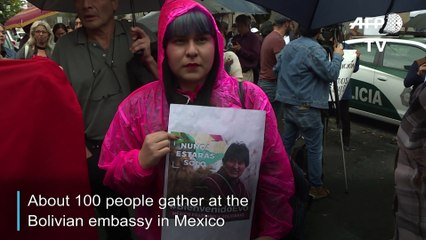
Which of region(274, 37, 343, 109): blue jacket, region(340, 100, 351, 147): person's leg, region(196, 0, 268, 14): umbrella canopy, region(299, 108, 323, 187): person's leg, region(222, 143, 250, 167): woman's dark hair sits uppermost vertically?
region(196, 0, 268, 14): umbrella canopy

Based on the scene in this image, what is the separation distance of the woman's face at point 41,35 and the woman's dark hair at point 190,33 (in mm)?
4953

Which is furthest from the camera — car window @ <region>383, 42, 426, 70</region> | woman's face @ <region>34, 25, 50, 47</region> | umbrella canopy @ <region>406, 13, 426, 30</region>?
umbrella canopy @ <region>406, 13, 426, 30</region>

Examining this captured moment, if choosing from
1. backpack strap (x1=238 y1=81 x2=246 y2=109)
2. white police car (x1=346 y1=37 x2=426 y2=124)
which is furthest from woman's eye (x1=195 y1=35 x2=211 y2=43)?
white police car (x1=346 y1=37 x2=426 y2=124)

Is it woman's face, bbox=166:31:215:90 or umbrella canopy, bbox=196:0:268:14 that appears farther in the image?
umbrella canopy, bbox=196:0:268:14

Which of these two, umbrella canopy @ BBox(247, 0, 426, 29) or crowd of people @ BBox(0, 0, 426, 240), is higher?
umbrella canopy @ BBox(247, 0, 426, 29)

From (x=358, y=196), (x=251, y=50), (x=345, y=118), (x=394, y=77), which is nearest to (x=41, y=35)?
(x=251, y=50)

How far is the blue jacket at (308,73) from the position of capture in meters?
4.05

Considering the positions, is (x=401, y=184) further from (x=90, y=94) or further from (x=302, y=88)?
(x=302, y=88)

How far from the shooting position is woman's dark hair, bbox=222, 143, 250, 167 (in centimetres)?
149

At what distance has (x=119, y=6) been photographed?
9.97 ft

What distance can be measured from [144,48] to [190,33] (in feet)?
3.03

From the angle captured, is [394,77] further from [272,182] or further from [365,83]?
[272,182]

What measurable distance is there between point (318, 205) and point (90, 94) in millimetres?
2876

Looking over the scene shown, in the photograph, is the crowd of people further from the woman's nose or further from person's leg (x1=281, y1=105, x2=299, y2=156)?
person's leg (x1=281, y1=105, x2=299, y2=156)
